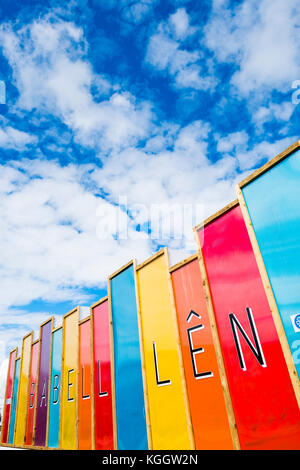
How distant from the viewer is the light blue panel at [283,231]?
523cm

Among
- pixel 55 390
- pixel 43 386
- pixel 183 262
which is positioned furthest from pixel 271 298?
pixel 43 386

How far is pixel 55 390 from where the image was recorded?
42.5 ft

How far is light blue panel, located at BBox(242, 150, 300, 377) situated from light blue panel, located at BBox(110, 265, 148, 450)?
14.9ft

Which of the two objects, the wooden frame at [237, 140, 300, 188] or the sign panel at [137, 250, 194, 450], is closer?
the wooden frame at [237, 140, 300, 188]

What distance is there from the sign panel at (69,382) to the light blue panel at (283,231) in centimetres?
898

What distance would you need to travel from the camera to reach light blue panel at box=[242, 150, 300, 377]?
5.23 metres

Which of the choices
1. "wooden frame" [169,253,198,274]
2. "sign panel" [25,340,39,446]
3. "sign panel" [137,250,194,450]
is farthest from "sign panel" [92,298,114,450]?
"sign panel" [25,340,39,446]

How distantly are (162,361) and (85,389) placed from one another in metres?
4.84

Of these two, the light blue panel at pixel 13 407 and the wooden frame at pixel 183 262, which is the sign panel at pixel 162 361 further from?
the light blue panel at pixel 13 407

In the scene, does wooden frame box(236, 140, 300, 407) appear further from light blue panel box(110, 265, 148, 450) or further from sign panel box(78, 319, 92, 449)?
sign panel box(78, 319, 92, 449)

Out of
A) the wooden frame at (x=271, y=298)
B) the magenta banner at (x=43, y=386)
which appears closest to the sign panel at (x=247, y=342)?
the wooden frame at (x=271, y=298)

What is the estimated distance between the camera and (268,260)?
226 inches
